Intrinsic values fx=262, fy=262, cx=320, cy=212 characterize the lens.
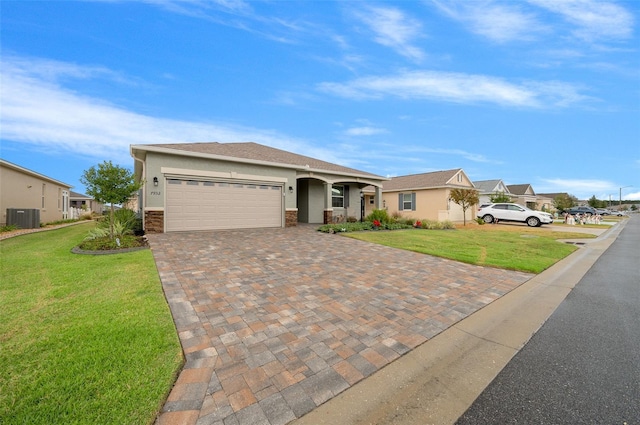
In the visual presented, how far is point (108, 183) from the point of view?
8898 millimetres

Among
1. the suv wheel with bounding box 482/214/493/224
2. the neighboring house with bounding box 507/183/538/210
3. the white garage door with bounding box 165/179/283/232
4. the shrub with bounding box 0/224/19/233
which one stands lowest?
the shrub with bounding box 0/224/19/233

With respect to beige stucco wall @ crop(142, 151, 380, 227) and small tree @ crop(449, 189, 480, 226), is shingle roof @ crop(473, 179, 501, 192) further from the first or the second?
beige stucco wall @ crop(142, 151, 380, 227)

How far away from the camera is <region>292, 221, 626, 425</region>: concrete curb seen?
206 cm

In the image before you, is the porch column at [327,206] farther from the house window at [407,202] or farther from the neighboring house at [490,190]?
the neighboring house at [490,190]

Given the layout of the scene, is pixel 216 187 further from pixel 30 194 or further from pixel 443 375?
pixel 30 194

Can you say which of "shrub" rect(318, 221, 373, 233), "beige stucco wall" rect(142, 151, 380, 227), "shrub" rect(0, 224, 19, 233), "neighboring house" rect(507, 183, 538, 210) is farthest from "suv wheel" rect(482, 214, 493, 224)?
"shrub" rect(0, 224, 19, 233)

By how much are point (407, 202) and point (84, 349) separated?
24220 millimetres

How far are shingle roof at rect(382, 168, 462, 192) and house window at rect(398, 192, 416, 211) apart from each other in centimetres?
75

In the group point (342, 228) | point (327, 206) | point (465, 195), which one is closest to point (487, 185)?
point (465, 195)

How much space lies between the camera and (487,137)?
25141mm

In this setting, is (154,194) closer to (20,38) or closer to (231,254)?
(231,254)

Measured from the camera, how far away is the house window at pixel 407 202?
940 inches

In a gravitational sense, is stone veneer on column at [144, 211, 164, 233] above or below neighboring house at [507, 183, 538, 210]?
below

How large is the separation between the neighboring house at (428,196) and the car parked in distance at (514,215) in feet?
5.37
